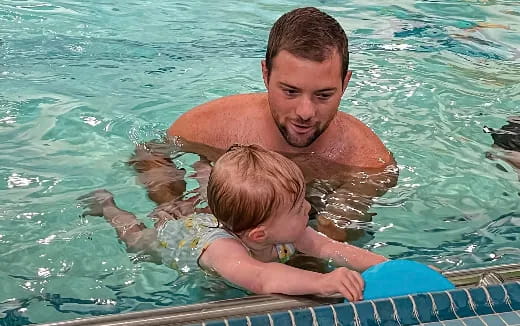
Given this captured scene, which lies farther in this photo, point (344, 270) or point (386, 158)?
point (386, 158)

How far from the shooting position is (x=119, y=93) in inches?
216

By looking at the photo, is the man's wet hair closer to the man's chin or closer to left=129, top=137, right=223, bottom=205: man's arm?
the man's chin

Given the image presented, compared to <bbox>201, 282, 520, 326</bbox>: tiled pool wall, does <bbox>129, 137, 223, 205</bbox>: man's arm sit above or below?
below

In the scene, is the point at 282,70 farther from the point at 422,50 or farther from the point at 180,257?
the point at 422,50

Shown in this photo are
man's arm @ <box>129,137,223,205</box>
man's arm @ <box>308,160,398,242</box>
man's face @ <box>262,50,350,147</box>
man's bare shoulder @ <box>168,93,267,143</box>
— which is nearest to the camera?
man's face @ <box>262,50,350,147</box>

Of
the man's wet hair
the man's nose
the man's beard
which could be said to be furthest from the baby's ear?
the man's wet hair

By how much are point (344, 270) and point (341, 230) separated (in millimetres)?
1066

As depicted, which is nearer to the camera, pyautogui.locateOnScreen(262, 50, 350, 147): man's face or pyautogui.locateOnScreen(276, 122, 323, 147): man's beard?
pyautogui.locateOnScreen(262, 50, 350, 147): man's face

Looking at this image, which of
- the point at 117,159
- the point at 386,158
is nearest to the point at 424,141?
the point at 386,158

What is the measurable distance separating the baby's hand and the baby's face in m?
0.37

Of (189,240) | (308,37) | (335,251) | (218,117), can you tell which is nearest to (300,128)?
(308,37)

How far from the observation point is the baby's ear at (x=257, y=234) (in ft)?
8.37

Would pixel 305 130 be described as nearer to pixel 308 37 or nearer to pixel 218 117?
pixel 308 37

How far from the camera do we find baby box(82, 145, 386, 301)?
232 cm
